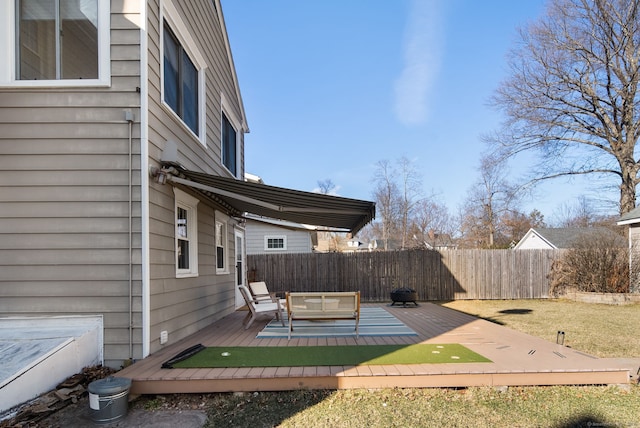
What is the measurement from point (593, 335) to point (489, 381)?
4161mm

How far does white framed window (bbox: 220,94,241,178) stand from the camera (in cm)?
912

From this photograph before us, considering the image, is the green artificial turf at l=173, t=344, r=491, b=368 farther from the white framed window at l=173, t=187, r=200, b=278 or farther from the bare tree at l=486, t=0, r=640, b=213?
the bare tree at l=486, t=0, r=640, b=213

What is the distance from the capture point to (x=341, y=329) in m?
6.53

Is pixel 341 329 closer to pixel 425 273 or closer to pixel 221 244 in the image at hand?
pixel 221 244

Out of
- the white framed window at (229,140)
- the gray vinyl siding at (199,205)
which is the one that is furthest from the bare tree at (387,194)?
the gray vinyl siding at (199,205)

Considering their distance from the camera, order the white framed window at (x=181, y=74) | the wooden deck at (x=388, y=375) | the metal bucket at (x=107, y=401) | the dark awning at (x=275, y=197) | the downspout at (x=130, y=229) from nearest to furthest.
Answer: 1. the metal bucket at (x=107, y=401)
2. the wooden deck at (x=388, y=375)
3. the downspout at (x=130, y=229)
4. the dark awning at (x=275, y=197)
5. the white framed window at (x=181, y=74)

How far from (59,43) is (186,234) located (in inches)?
122

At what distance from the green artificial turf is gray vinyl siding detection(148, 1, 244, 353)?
2.79ft

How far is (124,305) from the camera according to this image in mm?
4473

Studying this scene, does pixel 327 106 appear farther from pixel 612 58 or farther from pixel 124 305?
pixel 124 305

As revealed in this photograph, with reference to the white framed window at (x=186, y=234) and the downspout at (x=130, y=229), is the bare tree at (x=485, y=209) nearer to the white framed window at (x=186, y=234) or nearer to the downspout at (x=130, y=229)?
the white framed window at (x=186, y=234)

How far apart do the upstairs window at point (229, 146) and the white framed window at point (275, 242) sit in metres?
6.27

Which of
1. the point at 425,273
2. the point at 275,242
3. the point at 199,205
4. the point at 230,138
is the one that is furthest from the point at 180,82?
the point at 275,242

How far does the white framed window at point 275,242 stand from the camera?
54.3 ft
